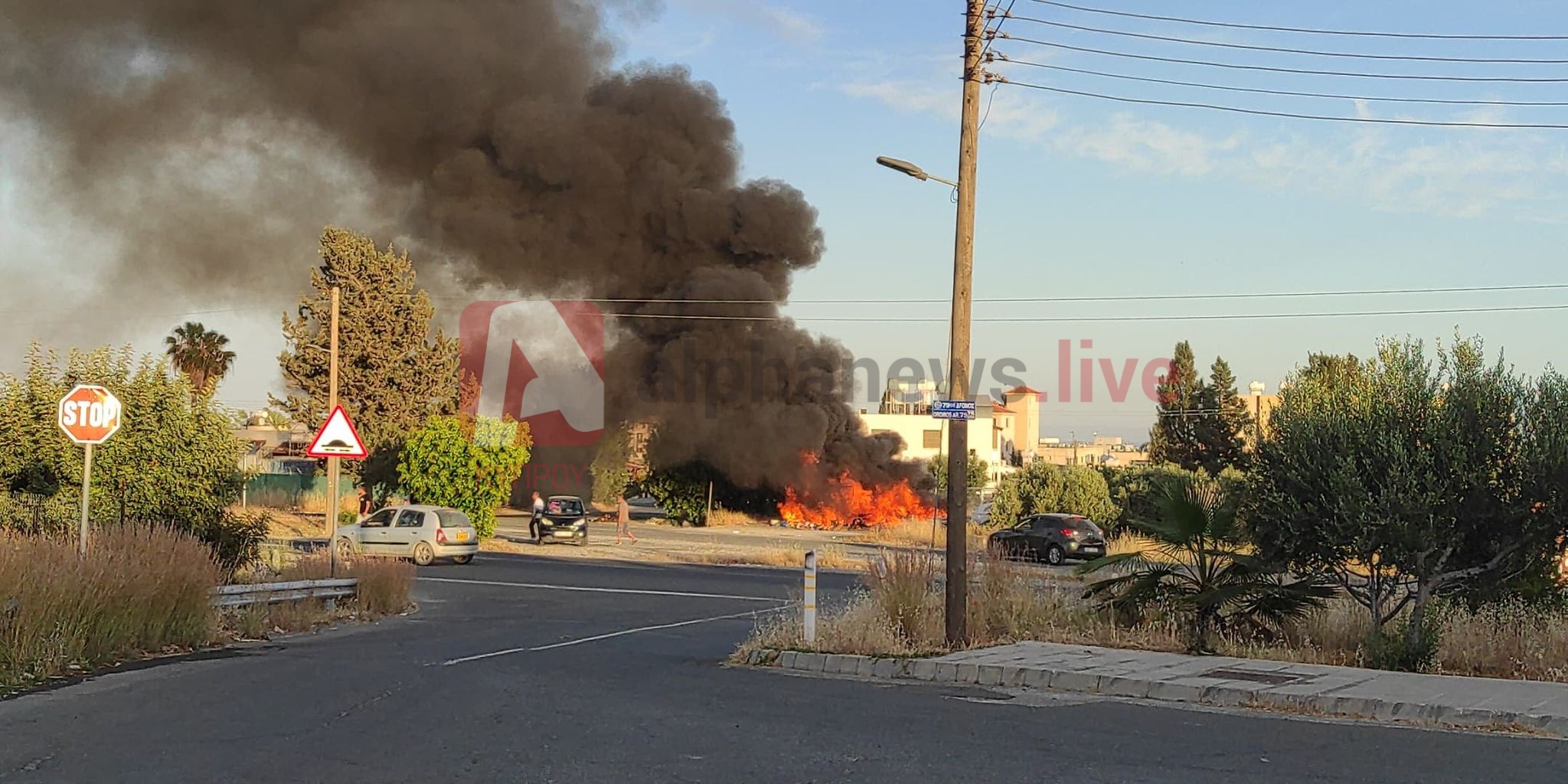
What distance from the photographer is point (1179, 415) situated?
6109 cm

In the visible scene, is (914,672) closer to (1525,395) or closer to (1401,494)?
(1401,494)

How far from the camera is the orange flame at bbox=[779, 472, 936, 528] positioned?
52.0 m

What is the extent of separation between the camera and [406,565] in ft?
64.8

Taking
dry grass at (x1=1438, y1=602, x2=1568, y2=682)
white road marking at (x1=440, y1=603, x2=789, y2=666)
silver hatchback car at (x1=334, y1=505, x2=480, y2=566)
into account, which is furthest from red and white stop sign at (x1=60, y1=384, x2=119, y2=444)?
silver hatchback car at (x1=334, y1=505, x2=480, y2=566)

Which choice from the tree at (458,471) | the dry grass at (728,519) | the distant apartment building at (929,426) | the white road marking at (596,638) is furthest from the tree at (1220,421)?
the white road marking at (596,638)

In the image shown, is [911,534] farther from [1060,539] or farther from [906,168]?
[906,168]

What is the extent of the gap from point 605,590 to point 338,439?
7.58 metres

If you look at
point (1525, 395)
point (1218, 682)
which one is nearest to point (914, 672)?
point (1218, 682)

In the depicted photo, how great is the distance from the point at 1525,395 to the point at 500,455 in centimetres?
2798

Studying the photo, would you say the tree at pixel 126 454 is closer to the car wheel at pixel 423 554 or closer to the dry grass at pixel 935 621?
the dry grass at pixel 935 621

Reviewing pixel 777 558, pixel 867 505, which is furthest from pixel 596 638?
pixel 867 505

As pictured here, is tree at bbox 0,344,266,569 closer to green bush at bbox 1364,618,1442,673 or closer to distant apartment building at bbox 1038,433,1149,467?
green bush at bbox 1364,618,1442,673

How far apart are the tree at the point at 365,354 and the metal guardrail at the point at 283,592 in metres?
23.9

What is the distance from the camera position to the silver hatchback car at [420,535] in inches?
1155
